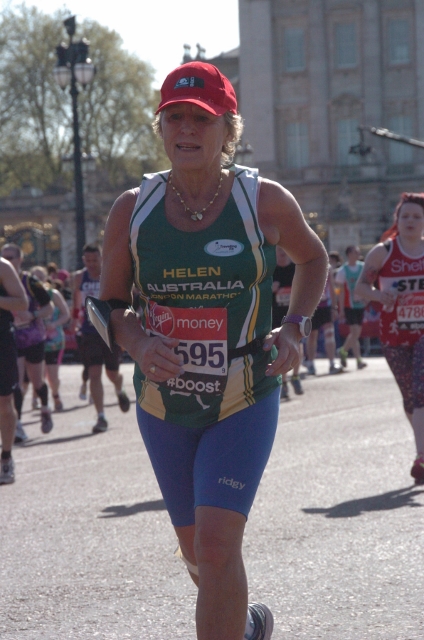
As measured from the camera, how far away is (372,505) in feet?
24.4

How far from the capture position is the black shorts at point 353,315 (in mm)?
20144

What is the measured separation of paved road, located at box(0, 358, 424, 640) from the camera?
15.9 ft

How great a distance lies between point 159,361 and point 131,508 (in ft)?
13.7

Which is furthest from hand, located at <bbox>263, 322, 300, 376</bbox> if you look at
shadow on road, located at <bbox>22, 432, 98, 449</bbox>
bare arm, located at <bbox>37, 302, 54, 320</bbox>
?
shadow on road, located at <bbox>22, 432, 98, 449</bbox>

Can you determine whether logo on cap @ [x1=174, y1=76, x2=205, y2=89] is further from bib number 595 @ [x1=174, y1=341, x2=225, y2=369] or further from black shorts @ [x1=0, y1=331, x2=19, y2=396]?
black shorts @ [x1=0, y1=331, x2=19, y2=396]

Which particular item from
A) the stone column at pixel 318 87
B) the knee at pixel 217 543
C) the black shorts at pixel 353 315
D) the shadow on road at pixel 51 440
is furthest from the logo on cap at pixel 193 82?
the stone column at pixel 318 87

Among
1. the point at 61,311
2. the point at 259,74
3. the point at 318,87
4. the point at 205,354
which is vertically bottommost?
the point at 61,311

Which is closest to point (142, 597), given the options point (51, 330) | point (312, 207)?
point (51, 330)

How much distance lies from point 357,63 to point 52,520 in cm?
5649

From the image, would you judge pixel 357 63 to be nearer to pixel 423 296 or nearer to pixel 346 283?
pixel 346 283

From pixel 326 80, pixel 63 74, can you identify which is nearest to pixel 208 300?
pixel 63 74

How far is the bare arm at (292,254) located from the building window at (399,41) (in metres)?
58.8

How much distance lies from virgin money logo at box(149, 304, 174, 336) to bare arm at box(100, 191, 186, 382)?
49mm

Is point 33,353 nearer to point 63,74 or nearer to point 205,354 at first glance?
point 205,354
